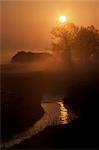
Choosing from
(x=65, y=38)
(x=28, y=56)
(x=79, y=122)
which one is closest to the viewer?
(x=28, y=56)

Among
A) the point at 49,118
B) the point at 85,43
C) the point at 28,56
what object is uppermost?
the point at 85,43

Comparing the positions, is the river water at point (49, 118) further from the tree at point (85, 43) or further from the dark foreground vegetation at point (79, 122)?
the tree at point (85, 43)

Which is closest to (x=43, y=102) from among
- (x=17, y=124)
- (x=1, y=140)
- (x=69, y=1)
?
(x=17, y=124)

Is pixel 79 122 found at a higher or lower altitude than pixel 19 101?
lower

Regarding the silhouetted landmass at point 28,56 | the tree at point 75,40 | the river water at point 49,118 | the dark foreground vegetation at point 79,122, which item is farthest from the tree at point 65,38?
the river water at point 49,118

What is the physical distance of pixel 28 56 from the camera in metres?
4.97

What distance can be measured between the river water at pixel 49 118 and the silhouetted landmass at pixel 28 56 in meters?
0.98

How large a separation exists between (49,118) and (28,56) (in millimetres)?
1344

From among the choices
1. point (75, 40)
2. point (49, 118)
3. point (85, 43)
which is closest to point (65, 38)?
point (75, 40)

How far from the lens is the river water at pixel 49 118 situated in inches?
211

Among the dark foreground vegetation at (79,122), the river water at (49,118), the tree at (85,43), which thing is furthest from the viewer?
the river water at (49,118)

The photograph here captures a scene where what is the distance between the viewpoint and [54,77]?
5699 millimetres

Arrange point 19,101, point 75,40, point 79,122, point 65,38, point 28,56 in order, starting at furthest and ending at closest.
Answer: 1. point 19,101
2. point 79,122
3. point 75,40
4. point 65,38
5. point 28,56

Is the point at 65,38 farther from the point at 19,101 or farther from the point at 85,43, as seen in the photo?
Answer: the point at 19,101
